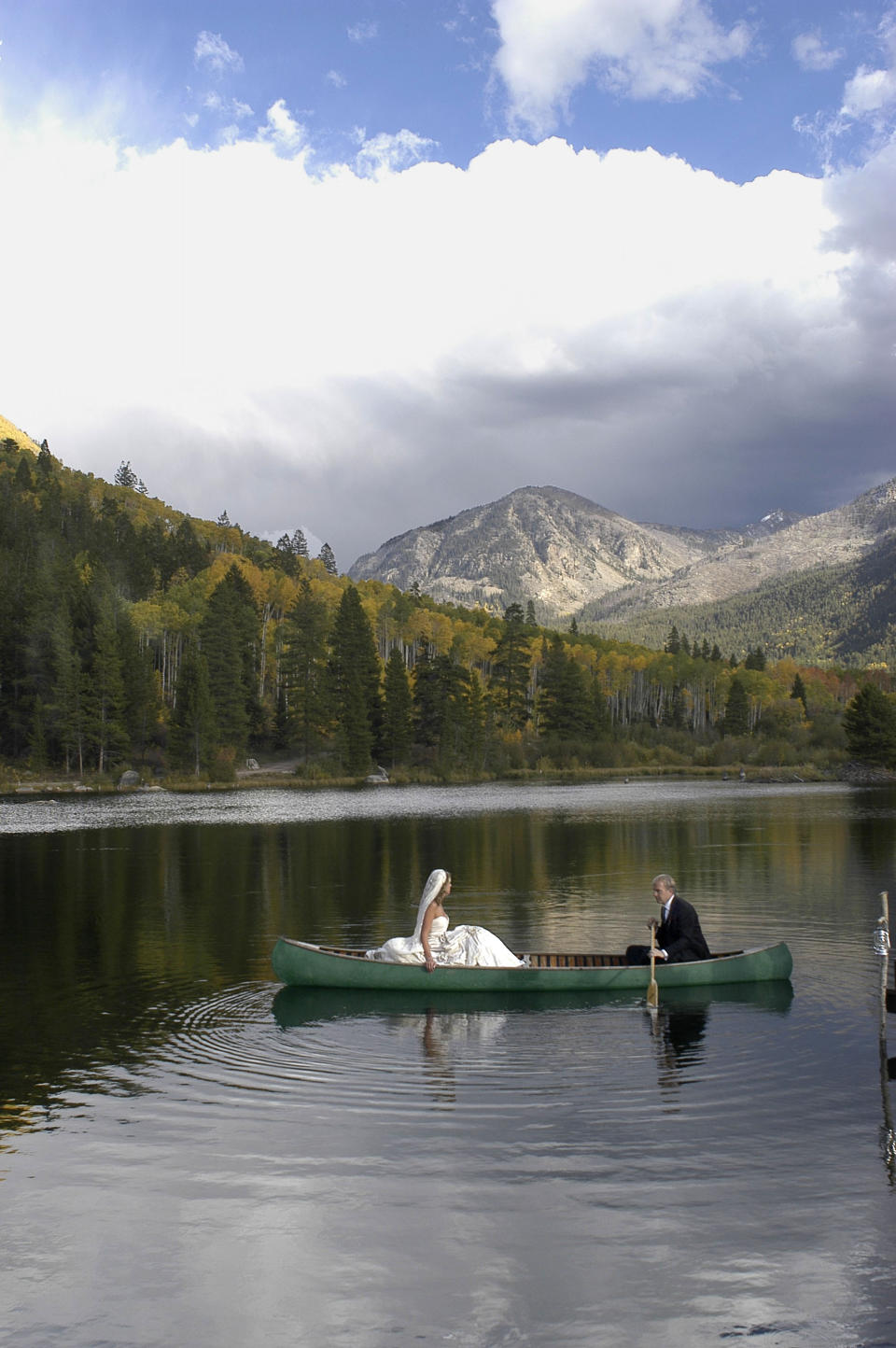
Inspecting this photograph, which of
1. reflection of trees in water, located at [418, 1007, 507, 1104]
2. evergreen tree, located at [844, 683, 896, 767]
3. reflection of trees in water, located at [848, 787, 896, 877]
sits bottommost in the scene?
reflection of trees in water, located at [848, 787, 896, 877]

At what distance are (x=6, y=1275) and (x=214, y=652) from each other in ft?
394

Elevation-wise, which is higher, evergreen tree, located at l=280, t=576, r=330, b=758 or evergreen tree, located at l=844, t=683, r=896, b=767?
evergreen tree, located at l=280, t=576, r=330, b=758

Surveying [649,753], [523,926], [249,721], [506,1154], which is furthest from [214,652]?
[506,1154]

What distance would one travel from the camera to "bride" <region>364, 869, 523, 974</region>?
2103cm

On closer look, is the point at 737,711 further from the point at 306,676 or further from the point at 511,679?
the point at 306,676

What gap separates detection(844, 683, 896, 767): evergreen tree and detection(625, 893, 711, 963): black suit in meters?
117

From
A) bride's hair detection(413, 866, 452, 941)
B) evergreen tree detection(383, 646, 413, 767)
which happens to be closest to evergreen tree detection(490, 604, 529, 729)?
evergreen tree detection(383, 646, 413, 767)

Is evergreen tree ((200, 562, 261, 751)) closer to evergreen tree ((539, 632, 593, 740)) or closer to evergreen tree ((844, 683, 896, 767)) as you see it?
evergreen tree ((539, 632, 593, 740))

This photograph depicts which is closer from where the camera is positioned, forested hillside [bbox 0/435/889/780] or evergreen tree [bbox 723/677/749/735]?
forested hillside [bbox 0/435/889/780]

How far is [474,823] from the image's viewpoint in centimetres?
6712

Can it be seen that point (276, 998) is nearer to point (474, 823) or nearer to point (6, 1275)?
point (6, 1275)

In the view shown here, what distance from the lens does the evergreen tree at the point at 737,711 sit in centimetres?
17788

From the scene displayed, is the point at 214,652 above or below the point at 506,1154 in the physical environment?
above

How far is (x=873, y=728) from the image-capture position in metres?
131
